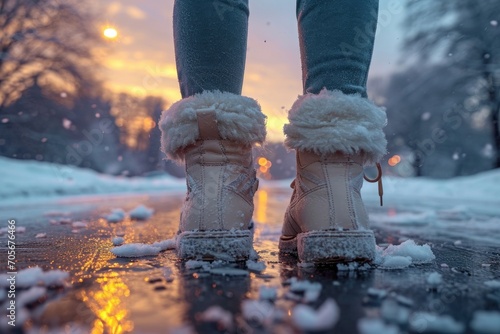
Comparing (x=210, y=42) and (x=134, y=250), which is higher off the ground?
(x=210, y=42)

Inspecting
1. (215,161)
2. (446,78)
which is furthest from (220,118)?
(446,78)

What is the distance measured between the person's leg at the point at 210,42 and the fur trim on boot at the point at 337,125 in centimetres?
25

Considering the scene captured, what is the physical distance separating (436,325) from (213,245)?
0.60m

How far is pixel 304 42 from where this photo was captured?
1.25 m

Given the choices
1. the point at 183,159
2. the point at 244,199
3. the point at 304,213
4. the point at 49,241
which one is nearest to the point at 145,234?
the point at 49,241

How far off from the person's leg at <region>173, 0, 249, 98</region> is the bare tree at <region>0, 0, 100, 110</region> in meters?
13.2

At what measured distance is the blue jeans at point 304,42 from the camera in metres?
1.18

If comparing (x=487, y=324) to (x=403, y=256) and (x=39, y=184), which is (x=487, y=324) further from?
(x=39, y=184)

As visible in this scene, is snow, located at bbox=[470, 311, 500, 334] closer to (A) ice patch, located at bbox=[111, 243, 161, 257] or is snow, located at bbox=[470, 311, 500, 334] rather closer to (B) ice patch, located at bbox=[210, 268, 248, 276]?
(B) ice patch, located at bbox=[210, 268, 248, 276]

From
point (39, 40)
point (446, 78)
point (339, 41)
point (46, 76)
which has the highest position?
point (39, 40)

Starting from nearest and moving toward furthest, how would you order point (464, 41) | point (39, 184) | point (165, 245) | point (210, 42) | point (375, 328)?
point (375, 328) < point (210, 42) < point (165, 245) < point (39, 184) < point (464, 41)

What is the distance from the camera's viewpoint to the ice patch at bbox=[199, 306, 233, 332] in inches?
24.7

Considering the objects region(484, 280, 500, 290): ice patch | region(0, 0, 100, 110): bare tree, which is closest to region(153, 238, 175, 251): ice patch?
region(484, 280, 500, 290): ice patch

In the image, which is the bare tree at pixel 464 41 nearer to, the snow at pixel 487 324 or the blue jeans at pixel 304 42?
the blue jeans at pixel 304 42
